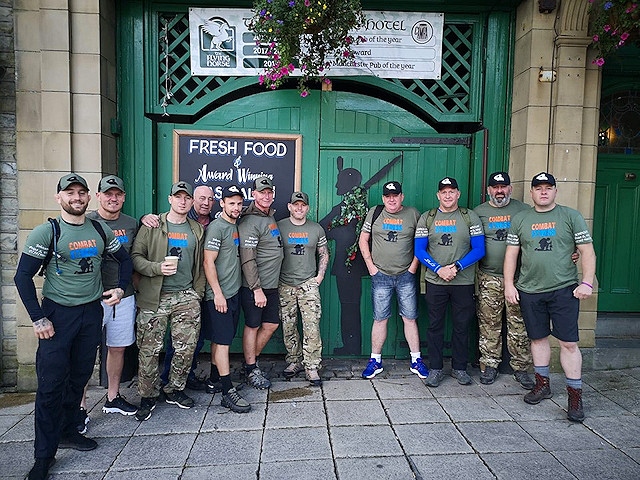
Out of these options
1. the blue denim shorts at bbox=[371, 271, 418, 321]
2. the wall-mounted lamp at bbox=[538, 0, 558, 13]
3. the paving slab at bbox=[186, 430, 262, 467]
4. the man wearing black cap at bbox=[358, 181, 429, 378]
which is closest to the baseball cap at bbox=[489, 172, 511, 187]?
the man wearing black cap at bbox=[358, 181, 429, 378]

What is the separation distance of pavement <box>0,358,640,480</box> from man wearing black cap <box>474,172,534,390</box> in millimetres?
214

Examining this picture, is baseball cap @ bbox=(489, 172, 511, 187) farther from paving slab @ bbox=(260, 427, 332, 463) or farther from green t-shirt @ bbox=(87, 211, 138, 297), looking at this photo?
green t-shirt @ bbox=(87, 211, 138, 297)

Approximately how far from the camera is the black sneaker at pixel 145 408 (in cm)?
386

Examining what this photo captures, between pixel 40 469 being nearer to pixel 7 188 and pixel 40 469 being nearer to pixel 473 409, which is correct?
pixel 7 188

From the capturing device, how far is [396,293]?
16.0 ft

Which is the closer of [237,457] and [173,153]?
[237,457]

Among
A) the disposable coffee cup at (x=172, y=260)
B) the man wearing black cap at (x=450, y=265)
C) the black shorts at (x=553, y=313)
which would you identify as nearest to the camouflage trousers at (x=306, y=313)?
the man wearing black cap at (x=450, y=265)

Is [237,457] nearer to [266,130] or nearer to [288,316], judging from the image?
[288,316]

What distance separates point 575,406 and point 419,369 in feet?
4.80

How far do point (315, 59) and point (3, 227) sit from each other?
11.5ft

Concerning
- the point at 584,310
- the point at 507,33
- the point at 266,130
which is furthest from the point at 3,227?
the point at 584,310

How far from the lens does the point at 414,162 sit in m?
5.31

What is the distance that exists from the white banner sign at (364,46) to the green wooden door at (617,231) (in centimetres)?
250

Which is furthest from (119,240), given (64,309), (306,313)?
(306,313)
